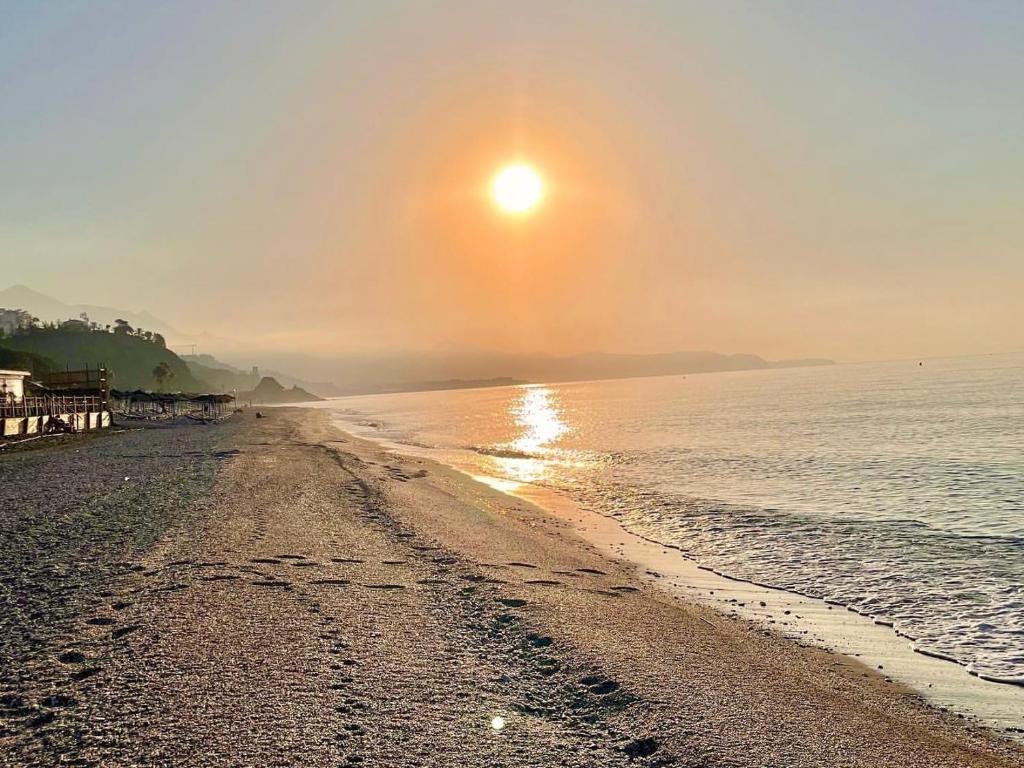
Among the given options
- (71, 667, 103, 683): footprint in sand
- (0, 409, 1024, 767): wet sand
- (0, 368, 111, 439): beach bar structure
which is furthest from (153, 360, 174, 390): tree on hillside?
(71, 667, 103, 683): footprint in sand

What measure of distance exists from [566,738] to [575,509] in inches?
645

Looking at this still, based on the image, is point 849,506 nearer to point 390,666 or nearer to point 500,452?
point 390,666

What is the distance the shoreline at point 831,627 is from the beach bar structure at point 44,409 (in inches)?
1455

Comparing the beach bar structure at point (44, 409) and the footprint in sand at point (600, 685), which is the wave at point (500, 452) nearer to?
the beach bar structure at point (44, 409)

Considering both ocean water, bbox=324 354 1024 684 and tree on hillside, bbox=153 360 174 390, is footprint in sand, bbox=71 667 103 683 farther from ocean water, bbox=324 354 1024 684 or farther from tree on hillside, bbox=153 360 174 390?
tree on hillside, bbox=153 360 174 390

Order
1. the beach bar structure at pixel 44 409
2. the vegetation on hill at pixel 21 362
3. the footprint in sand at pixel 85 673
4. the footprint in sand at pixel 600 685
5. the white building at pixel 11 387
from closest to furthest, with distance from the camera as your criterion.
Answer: the footprint in sand at pixel 85 673
the footprint in sand at pixel 600 685
the beach bar structure at pixel 44 409
the white building at pixel 11 387
the vegetation on hill at pixel 21 362

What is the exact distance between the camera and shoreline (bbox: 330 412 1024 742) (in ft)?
23.6

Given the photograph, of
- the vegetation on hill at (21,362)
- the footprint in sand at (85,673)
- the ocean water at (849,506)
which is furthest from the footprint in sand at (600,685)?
the vegetation on hill at (21,362)

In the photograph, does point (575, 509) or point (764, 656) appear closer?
point (764, 656)

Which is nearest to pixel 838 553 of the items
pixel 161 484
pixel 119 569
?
pixel 119 569

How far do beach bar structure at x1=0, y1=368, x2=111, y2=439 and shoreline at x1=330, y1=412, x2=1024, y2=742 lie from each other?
121ft

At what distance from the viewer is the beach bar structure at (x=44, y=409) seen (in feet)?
122

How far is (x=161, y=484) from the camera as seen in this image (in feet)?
64.3

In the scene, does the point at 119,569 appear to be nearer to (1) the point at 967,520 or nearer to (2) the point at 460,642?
(2) the point at 460,642
